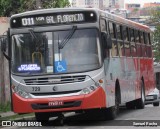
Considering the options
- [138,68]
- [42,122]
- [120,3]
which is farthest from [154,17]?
[120,3]

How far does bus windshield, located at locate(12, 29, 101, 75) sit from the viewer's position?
14.4 meters

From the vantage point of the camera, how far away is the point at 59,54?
1442 centimetres

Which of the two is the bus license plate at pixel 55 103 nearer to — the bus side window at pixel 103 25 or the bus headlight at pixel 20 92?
the bus headlight at pixel 20 92

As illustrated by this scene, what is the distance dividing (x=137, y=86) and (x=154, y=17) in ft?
152

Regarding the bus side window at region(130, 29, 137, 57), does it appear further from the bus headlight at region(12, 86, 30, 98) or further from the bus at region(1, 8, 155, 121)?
the bus headlight at region(12, 86, 30, 98)

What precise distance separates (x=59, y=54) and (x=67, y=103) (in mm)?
1381

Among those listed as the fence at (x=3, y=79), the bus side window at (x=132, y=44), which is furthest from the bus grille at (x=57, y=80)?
the fence at (x=3, y=79)

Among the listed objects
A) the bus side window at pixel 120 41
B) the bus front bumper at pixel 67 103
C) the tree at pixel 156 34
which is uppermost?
the bus side window at pixel 120 41

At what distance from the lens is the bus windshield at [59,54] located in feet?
47.1

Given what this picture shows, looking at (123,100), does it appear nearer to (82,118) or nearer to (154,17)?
(82,118)

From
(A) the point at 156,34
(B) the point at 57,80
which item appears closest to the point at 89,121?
(B) the point at 57,80

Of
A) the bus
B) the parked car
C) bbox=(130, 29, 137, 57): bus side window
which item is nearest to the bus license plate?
the bus

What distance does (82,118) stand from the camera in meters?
17.7

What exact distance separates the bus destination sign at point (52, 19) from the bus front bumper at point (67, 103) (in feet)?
6.66
